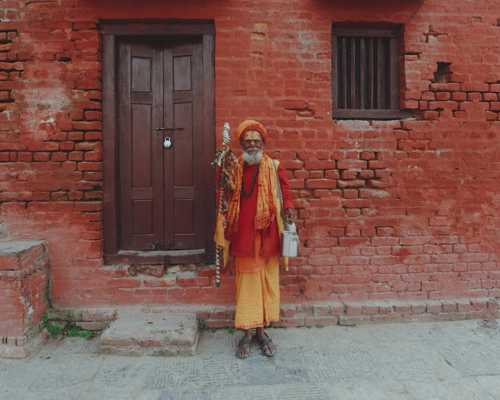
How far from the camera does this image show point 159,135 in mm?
3867

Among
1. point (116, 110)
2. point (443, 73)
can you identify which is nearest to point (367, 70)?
point (443, 73)

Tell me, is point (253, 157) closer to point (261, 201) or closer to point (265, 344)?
point (261, 201)

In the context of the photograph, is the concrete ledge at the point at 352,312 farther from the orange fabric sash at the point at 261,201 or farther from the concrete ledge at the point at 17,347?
the orange fabric sash at the point at 261,201

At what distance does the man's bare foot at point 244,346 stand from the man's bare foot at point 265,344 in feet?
0.32

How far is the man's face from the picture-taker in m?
3.16

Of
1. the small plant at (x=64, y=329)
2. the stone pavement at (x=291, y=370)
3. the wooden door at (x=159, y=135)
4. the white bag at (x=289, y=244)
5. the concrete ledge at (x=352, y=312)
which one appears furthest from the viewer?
the wooden door at (x=159, y=135)

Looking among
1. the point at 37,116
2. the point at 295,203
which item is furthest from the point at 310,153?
the point at 37,116

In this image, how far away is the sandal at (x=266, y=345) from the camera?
3.18 metres

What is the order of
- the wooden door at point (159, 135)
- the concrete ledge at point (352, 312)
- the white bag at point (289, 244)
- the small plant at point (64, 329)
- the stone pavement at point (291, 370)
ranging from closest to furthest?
1. the stone pavement at point (291, 370)
2. the white bag at point (289, 244)
3. the small plant at point (64, 329)
4. the concrete ledge at point (352, 312)
5. the wooden door at point (159, 135)

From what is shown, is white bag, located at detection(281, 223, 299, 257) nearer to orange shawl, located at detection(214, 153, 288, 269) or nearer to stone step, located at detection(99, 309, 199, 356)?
orange shawl, located at detection(214, 153, 288, 269)

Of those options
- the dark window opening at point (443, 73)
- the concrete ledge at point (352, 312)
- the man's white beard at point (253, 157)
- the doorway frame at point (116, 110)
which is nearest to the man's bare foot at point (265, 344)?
the concrete ledge at point (352, 312)

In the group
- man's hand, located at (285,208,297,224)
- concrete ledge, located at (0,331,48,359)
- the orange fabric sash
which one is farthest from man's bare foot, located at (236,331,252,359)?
concrete ledge, located at (0,331,48,359)

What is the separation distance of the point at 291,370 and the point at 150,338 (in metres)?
1.23

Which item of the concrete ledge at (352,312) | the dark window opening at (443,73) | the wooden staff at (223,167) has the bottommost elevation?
the concrete ledge at (352,312)
